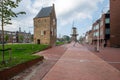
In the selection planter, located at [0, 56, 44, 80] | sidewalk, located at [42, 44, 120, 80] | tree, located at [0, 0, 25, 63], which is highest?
tree, located at [0, 0, 25, 63]

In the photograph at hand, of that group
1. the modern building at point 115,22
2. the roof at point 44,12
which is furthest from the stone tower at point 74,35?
the modern building at point 115,22

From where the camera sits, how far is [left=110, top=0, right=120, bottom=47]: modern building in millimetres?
55375

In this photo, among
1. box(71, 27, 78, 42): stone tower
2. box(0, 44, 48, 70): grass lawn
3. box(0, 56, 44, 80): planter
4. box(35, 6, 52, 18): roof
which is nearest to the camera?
box(0, 56, 44, 80): planter

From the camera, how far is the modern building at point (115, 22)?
55.4 m

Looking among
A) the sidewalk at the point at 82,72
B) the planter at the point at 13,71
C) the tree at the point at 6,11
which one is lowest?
the sidewalk at the point at 82,72

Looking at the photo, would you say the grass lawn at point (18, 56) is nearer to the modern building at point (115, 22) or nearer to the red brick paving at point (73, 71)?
the red brick paving at point (73, 71)

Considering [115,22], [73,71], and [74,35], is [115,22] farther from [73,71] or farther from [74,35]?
[74,35]

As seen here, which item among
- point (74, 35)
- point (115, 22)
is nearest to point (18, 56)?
point (115, 22)

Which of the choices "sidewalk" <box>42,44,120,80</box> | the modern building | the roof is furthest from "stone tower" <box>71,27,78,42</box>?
"sidewalk" <box>42,44,120,80</box>

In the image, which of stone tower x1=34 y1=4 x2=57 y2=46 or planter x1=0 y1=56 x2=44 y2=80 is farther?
stone tower x1=34 y1=4 x2=57 y2=46

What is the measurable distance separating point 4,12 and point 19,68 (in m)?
3.53

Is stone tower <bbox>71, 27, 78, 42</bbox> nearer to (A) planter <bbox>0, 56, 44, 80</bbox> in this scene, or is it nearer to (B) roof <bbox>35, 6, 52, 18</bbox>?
(B) roof <bbox>35, 6, 52, 18</bbox>

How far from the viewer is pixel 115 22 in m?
55.8

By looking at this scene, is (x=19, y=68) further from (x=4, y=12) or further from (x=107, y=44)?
(x=107, y=44)
